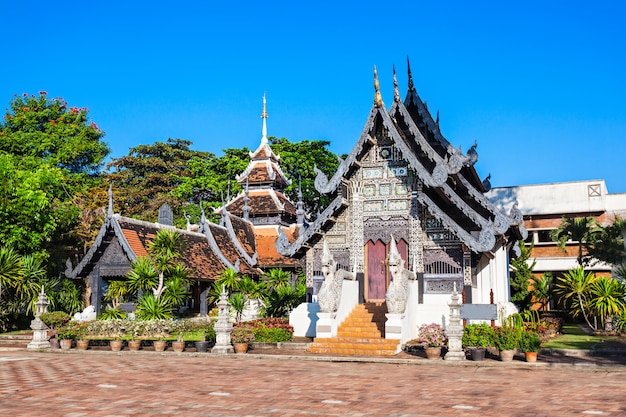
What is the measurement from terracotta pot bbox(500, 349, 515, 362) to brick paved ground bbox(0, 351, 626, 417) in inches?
10.4

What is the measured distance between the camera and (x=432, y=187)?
19688 mm

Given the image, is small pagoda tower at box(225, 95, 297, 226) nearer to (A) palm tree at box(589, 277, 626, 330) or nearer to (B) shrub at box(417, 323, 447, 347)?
(A) palm tree at box(589, 277, 626, 330)

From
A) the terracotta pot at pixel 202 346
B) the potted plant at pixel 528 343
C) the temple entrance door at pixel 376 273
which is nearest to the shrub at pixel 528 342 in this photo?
the potted plant at pixel 528 343

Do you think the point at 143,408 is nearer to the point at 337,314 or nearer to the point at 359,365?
the point at 359,365

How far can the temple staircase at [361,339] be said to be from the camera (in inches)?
660

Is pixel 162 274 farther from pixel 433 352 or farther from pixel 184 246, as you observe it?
pixel 433 352

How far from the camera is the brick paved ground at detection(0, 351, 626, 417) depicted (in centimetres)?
895

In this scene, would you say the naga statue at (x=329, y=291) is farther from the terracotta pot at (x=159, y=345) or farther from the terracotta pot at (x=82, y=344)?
the terracotta pot at (x=82, y=344)

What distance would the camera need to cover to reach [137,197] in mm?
48094

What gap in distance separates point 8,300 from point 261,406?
68.9 feet

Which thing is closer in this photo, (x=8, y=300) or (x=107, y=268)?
(x=107, y=268)

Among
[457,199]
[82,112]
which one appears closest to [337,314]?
[457,199]

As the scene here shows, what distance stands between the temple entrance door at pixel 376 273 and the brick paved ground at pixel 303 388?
5293mm

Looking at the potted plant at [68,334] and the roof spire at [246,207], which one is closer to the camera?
the potted plant at [68,334]
